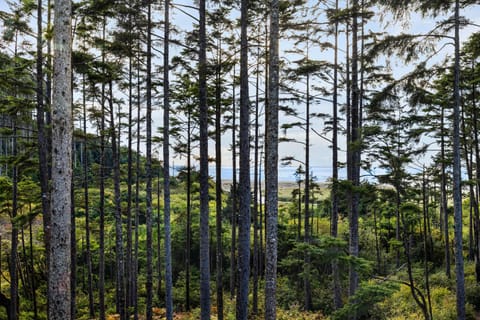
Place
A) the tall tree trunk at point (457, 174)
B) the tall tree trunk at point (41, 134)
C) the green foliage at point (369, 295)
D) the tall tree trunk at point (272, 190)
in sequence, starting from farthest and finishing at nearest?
the tall tree trunk at point (457, 174)
the tall tree trunk at point (41, 134)
the tall tree trunk at point (272, 190)
the green foliage at point (369, 295)

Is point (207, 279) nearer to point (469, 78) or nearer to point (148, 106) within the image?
point (148, 106)

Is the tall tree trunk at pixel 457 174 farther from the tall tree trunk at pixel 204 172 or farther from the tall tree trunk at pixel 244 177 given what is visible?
the tall tree trunk at pixel 204 172

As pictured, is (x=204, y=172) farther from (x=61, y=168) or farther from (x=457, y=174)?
(x=457, y=174)

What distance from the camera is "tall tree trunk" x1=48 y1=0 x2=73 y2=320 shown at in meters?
5.08

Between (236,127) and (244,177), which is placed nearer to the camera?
(244,177)

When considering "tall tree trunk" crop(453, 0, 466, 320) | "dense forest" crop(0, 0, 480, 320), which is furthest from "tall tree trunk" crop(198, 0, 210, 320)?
"tall tree trunk" crop(453, 0, 466, 320)

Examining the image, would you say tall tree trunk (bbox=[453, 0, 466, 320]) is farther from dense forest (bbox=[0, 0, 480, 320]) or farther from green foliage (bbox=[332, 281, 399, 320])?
green foliage (bbox=[332, 281, 399, 320])

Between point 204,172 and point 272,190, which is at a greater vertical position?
point 204,172

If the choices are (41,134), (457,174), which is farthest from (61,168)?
(457,174)

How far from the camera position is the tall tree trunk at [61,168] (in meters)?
5.08

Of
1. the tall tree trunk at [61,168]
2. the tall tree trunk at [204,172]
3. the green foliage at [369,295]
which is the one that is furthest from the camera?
the tall tree trunk at [204,172]

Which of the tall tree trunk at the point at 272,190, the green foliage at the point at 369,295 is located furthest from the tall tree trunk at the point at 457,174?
the tall tree trunk at the point at 272,190

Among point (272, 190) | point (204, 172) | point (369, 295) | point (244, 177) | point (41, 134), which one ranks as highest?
point (41, 134)

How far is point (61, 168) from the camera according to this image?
5168mm
